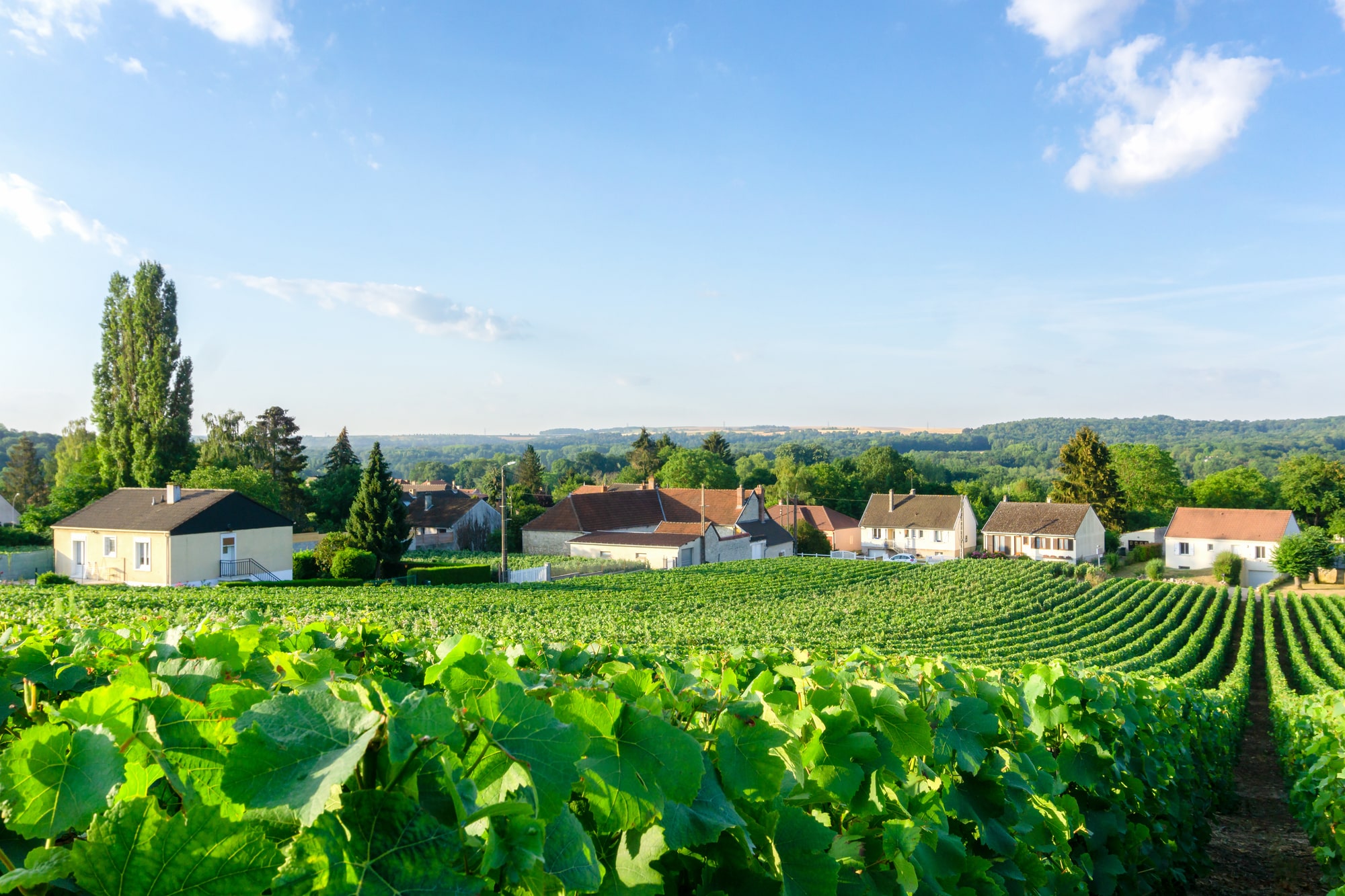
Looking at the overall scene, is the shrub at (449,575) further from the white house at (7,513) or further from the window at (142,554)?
the white house at (7,513)

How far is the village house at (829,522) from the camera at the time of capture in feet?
234

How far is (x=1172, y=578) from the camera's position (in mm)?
58656

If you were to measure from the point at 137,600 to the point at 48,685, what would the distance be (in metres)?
20.8

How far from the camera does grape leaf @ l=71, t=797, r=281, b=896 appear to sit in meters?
0.86

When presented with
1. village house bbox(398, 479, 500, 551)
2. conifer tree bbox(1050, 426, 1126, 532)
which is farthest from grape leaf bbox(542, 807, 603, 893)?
conifer tree bbox(1050, 426, 1126, 532)

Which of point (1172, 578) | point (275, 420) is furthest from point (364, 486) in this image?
point (1172, 578)

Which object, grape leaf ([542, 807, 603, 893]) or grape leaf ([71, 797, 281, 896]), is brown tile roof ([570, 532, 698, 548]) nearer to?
grape leaf ([542, 807, 603, 893])

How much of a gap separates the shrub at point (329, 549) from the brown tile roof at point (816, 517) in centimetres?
3919

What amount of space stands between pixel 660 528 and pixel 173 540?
2973 cm

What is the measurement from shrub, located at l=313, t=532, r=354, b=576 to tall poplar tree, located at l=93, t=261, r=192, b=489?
13241 mm

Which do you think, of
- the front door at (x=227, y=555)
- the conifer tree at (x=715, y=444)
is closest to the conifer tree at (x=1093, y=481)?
the conifer tree at (x=715, y=444)

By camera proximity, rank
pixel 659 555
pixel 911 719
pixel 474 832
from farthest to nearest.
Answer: pixel 659 555
pixel 911 719
pixel 474 832


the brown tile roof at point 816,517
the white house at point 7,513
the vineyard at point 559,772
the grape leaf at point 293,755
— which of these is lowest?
the brown tile roof at point 816,517

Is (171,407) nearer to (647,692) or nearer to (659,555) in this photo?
(659,555)
